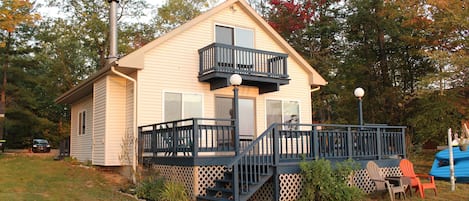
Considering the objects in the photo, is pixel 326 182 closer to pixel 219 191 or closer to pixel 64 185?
pixel 219 191

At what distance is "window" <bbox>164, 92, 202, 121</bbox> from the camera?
13.1 metres

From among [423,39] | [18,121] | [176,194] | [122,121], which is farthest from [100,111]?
[18,121]

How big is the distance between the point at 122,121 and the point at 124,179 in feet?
6.45

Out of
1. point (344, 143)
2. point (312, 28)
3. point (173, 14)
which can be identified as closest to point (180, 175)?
point (344, 143)

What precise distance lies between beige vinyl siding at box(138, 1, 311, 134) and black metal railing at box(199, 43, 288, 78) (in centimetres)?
54

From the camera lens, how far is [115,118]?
13.5 metres

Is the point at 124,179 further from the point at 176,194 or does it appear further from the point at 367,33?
the point at 367,33

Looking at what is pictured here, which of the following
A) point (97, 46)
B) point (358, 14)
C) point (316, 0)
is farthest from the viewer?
point (97, 46)

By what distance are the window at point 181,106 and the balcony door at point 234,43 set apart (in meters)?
1.58

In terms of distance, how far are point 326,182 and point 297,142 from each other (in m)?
1.23

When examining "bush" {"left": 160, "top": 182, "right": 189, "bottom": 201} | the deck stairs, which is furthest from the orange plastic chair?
"bush" {"left": 160, "top": 182, "right": 189, "bottom": 201}

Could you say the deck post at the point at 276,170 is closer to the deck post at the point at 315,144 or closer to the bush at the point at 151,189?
the deck post at the point at 315,144

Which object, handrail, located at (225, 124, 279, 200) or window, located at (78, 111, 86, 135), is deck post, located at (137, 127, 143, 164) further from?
window, located at (78, 111, 86, 135)

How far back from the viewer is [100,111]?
14000 mm
